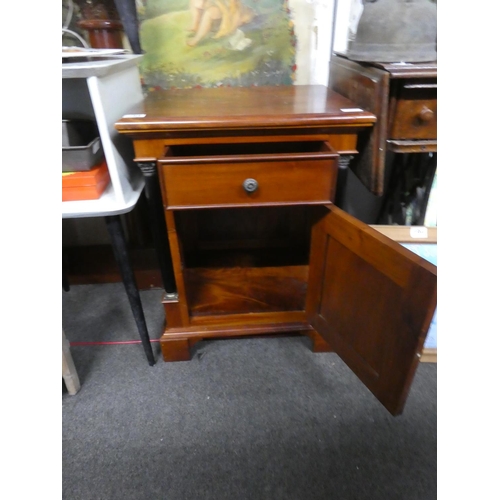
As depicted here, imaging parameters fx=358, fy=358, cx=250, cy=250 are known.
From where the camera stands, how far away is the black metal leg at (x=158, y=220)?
2.79 ft

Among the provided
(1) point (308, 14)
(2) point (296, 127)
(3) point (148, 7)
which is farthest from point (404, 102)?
(3) point (148, 7)

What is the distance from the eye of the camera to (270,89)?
112 cm

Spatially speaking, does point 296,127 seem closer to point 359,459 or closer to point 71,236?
point 359,459

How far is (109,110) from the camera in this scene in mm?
819

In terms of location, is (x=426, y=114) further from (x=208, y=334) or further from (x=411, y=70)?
(x=208, y=334)

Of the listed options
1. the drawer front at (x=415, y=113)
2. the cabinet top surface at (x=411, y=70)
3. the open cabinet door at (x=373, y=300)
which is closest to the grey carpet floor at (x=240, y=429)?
the open cabinet door at (x=373, y=300)

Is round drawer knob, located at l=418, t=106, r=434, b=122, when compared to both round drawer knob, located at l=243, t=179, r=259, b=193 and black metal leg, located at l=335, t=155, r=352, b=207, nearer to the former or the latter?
black metal leg, located at l=335, t=155, r=352, b=207

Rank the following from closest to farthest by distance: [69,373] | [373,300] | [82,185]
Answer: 1. [373,300]
2. [82,185]
3. [69,373]

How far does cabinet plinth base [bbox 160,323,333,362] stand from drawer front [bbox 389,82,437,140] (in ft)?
2.01

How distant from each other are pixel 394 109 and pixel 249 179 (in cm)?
37

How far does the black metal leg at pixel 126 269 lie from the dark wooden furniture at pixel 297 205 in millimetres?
61

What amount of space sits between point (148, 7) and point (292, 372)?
121 cm

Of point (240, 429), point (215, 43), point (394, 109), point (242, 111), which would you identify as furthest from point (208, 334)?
point (215, 43)
